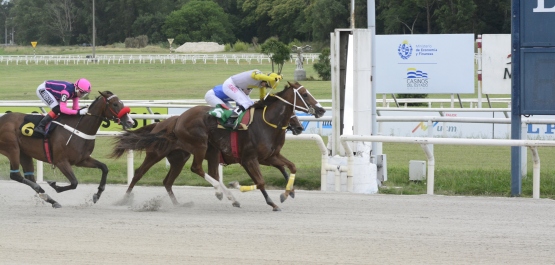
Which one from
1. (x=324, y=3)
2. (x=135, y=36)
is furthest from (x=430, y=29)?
(x=135, y=36)

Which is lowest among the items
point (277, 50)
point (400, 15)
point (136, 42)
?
point (277, 50)

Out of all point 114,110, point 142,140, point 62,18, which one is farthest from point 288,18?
point 114,110

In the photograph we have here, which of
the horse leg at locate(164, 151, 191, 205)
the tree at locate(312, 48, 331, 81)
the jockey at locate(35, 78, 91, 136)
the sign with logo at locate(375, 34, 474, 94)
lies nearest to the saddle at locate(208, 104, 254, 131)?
the horse leg at locate(164, 151, 191, 205)

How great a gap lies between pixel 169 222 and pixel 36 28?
74985 mm

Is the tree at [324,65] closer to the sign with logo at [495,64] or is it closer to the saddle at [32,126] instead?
the sign with logo at [495,64]

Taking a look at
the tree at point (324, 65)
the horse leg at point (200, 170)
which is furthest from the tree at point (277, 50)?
the horse leg at point (200, 170)

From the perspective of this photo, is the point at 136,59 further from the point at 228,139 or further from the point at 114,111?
the point at 228,139

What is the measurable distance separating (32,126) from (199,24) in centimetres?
6132

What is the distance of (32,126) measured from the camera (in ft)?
28.4

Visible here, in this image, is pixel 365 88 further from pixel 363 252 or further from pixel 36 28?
pixel 36 28

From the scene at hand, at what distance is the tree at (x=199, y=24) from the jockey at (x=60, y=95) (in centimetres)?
5947

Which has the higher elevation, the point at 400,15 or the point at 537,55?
the point at 400,15

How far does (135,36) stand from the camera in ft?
237

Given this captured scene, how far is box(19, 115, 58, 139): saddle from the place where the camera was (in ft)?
28.2
